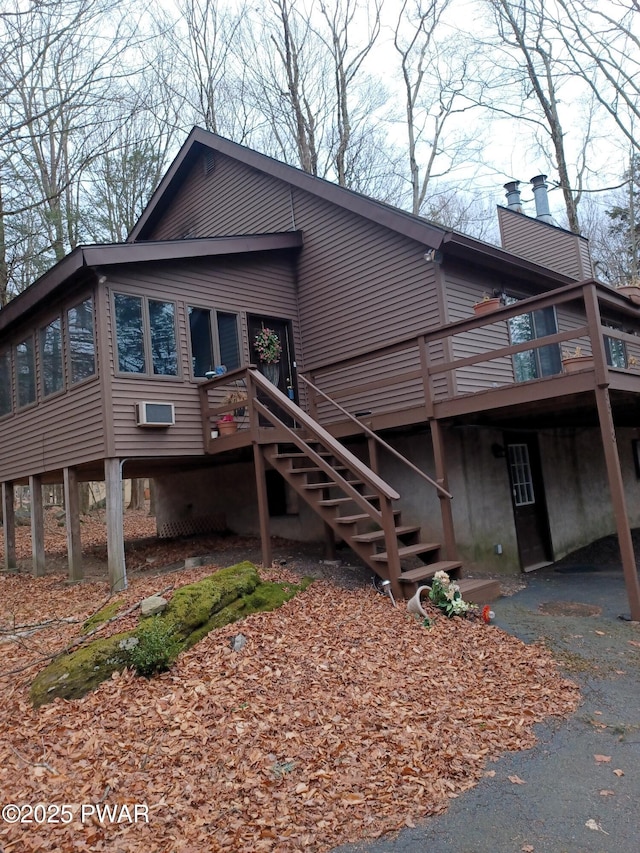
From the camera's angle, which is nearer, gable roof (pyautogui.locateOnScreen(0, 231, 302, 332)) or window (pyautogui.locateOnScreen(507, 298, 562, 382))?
gable roof (pyautogui.locateOnScreen(0, 231, 302, 332))

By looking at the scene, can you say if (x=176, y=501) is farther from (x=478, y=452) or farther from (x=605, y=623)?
(x=605, y=623)

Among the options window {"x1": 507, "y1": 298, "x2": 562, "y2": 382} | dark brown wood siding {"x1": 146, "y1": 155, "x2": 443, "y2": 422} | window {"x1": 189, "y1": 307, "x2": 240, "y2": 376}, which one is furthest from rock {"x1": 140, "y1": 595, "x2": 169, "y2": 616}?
window {"x1": 507, "y1": 298, "x2": 562, "y2": 382}

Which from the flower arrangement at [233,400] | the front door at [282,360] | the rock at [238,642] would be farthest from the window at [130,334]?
the rock at [238,642]

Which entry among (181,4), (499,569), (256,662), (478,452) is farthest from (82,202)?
(256,662)

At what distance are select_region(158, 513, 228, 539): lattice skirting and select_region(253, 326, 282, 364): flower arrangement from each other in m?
3.43

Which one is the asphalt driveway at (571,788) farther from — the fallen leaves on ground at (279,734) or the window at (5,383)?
the window at (5,383)

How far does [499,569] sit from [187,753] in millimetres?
6270

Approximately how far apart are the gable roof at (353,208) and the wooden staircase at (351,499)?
3.12 meters

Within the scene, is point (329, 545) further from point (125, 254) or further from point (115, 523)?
point (125, 254)

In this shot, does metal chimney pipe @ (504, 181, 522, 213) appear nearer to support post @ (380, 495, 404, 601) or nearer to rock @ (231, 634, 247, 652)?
support post @ (380, 495, 404, 601)

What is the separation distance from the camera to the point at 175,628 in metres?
4.81

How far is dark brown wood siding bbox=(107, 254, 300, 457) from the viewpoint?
27.3ft

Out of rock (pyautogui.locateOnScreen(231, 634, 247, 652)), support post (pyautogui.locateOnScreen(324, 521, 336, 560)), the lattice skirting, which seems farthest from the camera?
the lattice skirting

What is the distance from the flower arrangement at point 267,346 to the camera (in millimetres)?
10352
